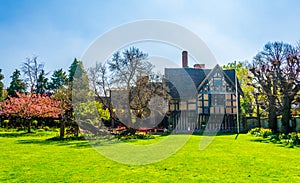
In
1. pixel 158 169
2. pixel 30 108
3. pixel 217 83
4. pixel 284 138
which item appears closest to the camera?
pixel 158 169

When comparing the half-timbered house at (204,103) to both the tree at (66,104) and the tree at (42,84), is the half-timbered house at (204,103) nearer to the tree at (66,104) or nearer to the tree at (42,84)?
the tree at (66,104)

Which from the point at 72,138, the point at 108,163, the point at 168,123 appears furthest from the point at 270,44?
the point at 108,163

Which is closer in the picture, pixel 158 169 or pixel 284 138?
pixel 158 169

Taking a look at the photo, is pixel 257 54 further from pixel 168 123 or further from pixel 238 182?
pixel 238 182

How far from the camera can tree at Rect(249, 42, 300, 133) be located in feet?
66.3

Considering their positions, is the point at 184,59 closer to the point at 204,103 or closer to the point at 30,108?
the point at 204,103

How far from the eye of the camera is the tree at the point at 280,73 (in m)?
20.2

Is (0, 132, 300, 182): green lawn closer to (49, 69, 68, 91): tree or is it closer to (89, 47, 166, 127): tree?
(89, 47, 166, 127): tree

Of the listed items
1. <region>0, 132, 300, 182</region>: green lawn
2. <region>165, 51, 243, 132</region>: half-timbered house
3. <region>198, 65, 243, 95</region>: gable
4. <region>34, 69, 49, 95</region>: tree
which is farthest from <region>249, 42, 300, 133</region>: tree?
<region>34, 69, 49, 95</region>: tree

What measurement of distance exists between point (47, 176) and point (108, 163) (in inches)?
87.4

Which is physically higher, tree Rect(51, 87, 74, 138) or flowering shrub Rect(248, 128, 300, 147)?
tree Rect(51, 87, 74, 138)

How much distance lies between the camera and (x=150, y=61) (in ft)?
68.6

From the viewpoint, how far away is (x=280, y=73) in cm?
2150


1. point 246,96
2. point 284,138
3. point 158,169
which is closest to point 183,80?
point 246,96
